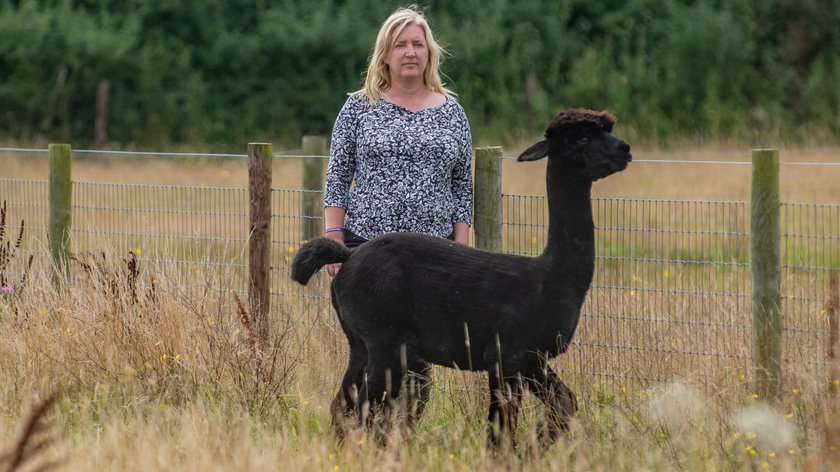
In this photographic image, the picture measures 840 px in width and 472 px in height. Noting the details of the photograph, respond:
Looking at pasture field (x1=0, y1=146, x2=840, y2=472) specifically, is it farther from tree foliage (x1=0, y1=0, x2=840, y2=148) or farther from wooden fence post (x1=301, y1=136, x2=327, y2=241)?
tree foliage (x1=0, y1=0, x2=840, y2=148)

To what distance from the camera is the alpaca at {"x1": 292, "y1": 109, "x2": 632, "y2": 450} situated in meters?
5.02

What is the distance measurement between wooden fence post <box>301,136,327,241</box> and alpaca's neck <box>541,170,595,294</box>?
3111 millimetres

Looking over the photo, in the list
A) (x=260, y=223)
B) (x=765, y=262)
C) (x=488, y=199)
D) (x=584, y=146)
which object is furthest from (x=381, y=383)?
(x=260, y=223)

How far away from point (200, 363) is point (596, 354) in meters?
2.05

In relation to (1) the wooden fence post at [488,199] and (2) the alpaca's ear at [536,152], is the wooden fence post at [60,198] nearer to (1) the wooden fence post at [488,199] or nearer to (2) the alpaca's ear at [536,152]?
(1) the wooden fence post at [488,199]

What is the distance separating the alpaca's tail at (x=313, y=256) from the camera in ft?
16.9

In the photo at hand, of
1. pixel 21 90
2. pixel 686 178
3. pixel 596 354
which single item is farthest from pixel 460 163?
pixel 21 90

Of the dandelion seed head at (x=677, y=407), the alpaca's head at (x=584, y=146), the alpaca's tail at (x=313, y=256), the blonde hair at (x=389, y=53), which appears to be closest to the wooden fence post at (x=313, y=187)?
the blonde hair at (x=389, y=53)

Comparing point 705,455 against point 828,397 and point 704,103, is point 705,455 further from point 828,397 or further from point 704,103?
point 704,103

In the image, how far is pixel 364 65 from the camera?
25.7 meters

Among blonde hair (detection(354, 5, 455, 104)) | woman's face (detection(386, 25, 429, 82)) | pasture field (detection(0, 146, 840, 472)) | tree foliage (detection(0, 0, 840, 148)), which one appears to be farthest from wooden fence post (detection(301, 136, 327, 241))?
tree foliage (detection(0, 0, 840, 148))

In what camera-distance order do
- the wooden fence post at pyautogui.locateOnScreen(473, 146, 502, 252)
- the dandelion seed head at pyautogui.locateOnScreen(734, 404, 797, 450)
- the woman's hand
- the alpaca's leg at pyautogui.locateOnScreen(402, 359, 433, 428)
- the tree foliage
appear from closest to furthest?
the dandelion seed head at pyautogui.locateOnScreen(734, 404, 797, 450)
the alpaca's leg at pyautogui.locateOnScreen(402, 359, 433, 428)
the woman's hand
the wooden fence post at pyautogui.locateOnScreen(473, 146, 502, 252)
the tree foliage

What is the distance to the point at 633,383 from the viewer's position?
646 cm

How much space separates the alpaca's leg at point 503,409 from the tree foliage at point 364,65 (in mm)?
18467
